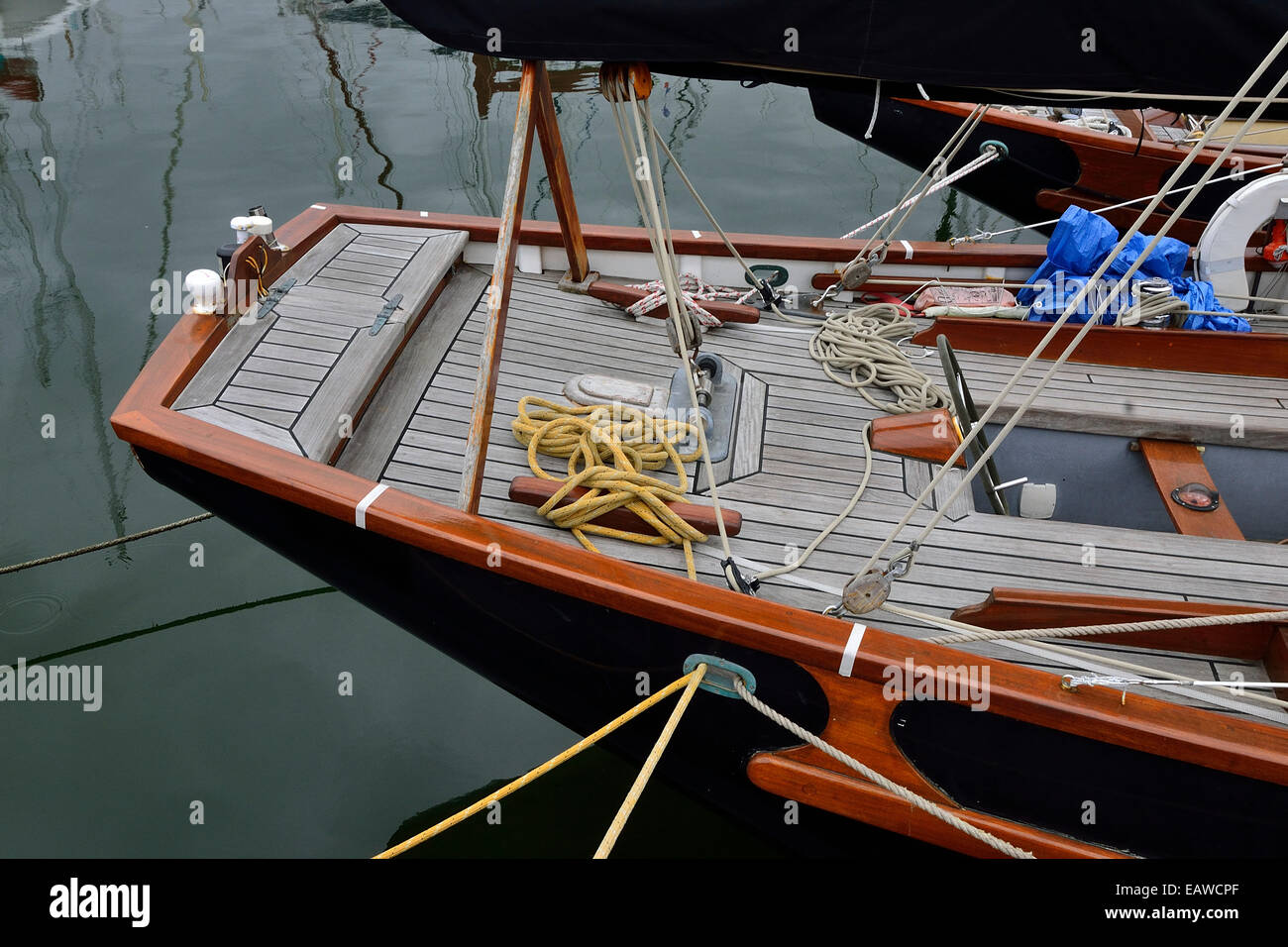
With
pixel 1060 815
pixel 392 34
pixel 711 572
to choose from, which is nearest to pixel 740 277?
pixel 711 572

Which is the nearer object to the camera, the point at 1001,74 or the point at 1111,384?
the point at 1001,74

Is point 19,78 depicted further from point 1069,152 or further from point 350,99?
point 1069,152

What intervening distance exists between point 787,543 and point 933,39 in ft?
5.17

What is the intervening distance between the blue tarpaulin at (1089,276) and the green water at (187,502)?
9.39ft

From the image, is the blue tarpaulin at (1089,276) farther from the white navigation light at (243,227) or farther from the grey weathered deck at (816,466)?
the white navigation light at (243,227)

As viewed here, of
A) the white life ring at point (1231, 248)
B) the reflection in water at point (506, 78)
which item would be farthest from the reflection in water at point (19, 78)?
the white life ring at point (1231, 248)

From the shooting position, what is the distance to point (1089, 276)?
4.52 m

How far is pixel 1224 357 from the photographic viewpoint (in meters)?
4.30

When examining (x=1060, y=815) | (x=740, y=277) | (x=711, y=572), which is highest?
(x=740, y=277)

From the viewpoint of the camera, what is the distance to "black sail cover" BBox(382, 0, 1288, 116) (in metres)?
2.33

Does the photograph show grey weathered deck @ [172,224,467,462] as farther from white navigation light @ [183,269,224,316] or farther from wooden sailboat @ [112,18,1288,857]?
white navigation light @ [183,269,224,316]
